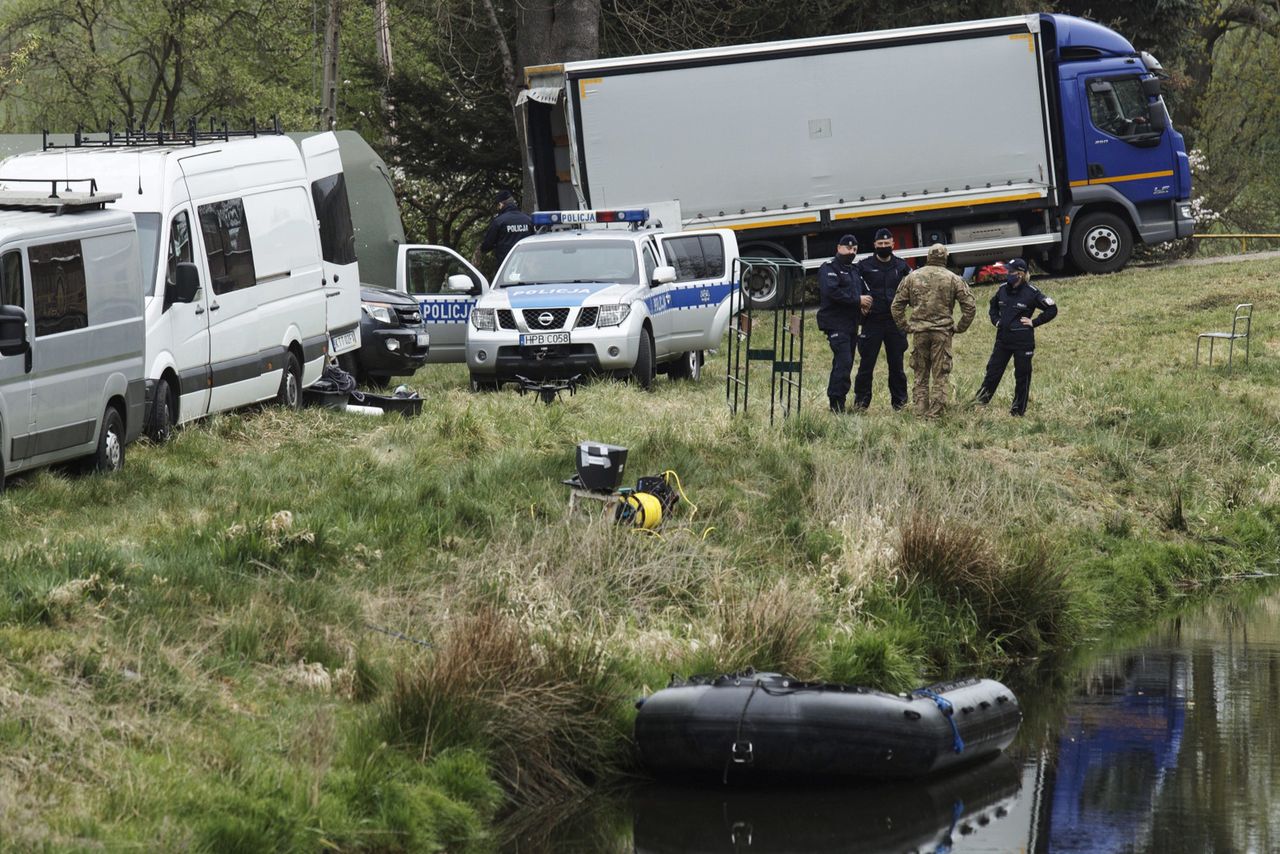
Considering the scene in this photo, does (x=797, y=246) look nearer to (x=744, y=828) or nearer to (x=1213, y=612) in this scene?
(x=1213, y=612)

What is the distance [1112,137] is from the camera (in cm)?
3034

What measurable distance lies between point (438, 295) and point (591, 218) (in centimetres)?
203

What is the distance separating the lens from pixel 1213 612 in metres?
13.5

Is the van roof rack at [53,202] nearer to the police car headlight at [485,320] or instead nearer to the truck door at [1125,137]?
the police car headlight at [485,320]

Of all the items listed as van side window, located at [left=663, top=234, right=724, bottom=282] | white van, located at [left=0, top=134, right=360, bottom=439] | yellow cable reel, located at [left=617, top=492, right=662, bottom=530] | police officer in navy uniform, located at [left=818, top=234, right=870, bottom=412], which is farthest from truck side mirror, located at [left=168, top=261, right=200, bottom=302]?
van side window, located at [left=663, top=234, right=724, bottom=282]

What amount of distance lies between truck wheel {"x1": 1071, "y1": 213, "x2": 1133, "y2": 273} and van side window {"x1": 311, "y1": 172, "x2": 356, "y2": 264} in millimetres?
15992

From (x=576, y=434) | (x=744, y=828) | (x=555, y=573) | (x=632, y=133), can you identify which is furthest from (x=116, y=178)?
(x=632, y=133)

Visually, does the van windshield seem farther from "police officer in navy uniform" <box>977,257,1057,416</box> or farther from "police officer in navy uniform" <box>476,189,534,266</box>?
"police officer in navy uniform" <box>476,189,534,266</box>

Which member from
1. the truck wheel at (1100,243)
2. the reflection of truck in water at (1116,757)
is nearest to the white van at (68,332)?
the reflection of truck in water at (1116,757)

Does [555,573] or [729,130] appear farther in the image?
[729,130]

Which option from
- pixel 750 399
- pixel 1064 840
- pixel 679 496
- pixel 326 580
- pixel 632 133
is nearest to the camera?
pixel 1064 840

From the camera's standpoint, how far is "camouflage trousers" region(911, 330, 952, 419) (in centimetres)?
1714


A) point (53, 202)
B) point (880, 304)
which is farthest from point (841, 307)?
point (53, 202)

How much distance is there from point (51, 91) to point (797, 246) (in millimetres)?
19375
